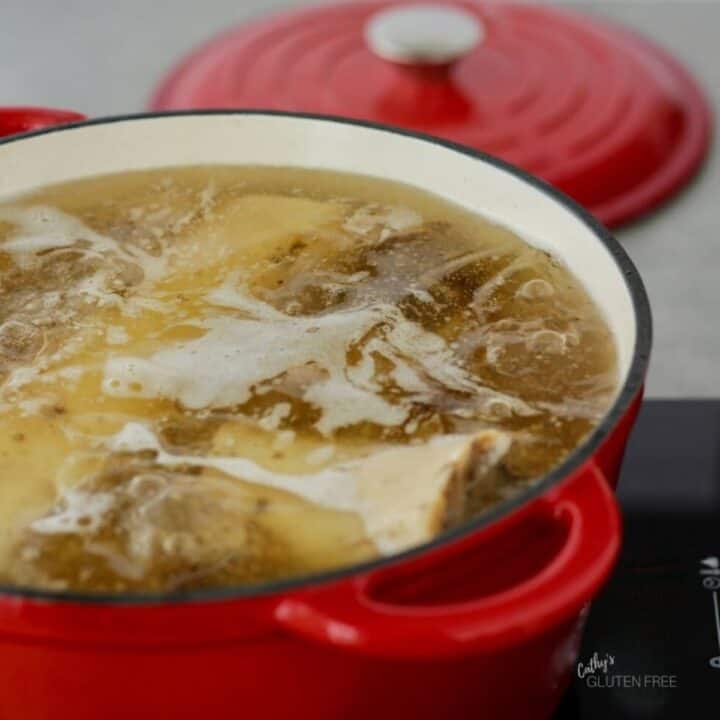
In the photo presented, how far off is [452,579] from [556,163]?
0.76m

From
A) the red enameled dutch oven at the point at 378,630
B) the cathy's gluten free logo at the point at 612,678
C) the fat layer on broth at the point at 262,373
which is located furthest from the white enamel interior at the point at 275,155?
the cathy's gluten free logo at the point at 612,678

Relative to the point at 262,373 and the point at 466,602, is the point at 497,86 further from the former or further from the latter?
the point at 466,602

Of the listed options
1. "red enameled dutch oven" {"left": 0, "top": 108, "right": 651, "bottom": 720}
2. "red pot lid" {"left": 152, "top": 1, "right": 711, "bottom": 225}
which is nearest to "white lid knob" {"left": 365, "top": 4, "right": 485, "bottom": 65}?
"red pot lid" {"left": 152, "top": 1, "right": 711, "bottom": 225}

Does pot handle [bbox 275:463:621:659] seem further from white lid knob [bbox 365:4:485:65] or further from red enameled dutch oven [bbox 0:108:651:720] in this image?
white lid knob [bbox 365:4:485:65]

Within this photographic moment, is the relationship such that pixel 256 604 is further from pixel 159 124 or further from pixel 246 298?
pixel 159 124

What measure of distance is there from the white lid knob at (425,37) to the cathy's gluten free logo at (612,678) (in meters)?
0.66

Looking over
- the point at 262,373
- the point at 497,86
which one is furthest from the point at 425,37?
the point at 262,373

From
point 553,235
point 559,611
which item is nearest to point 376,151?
point 553,235

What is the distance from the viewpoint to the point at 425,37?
135 cm

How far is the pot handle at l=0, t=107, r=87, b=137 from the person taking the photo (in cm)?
104

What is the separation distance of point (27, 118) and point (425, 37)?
1.49 feet

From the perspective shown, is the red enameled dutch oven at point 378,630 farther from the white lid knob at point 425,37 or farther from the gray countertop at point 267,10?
the white lid knob at point 425,37

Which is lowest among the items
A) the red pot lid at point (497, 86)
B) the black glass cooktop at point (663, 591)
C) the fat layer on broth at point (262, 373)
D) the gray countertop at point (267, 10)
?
Answer: the black glass cooktop at point (663, 591)

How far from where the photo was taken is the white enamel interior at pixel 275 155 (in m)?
0.94
